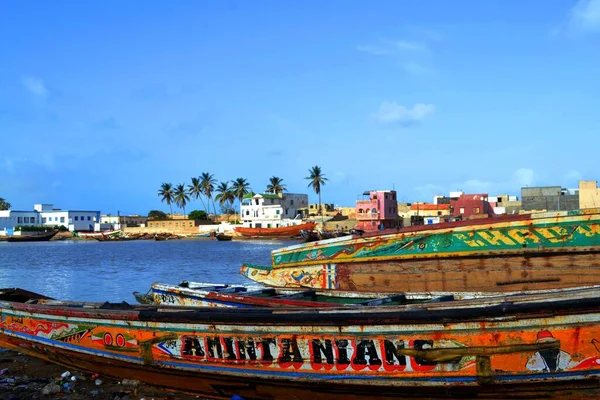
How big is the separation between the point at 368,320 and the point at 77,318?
193 inches

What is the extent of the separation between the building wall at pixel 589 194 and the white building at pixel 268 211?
4580cm

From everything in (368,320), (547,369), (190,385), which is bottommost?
(190,385)

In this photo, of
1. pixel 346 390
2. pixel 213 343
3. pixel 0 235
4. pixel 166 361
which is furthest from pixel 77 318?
pixel 0 235

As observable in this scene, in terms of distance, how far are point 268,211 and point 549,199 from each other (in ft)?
147

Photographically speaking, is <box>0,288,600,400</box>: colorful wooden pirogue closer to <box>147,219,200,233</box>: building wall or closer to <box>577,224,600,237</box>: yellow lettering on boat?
<box>577,224,600,237</box>: yellow lettering on boat

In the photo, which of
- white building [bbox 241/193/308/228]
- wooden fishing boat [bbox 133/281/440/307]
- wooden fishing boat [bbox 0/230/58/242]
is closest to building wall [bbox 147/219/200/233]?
white building [bbox 241/193/308/228]

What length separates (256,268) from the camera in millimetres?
13805

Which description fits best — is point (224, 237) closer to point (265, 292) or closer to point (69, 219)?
point (69, 219)

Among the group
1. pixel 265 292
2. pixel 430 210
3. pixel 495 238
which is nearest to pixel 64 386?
pixel 265 292

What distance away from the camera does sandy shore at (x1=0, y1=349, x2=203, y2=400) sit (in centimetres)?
857

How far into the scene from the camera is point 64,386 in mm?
9117

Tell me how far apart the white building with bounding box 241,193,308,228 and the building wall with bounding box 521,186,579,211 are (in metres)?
35.6

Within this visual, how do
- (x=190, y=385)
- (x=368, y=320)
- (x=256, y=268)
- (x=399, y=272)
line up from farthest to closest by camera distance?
(x=256, y=268) → (x=399, y=272) → (x=190, y=385) → (x=368, y=320)

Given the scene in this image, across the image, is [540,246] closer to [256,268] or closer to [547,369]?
[547,369]
